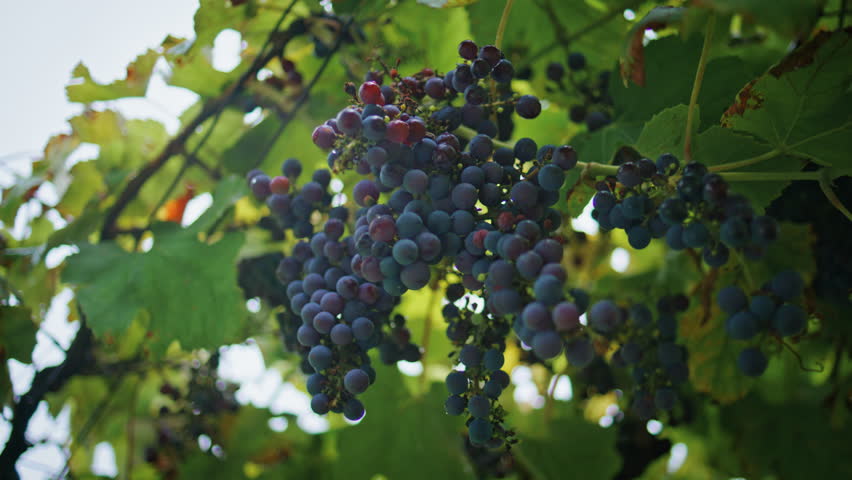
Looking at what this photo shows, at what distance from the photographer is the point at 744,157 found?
3.09ft

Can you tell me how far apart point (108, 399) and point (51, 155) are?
723 mm

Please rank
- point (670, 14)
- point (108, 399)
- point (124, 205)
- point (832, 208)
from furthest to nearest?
point (108, 399)
point (124, 205)
point (832, 208)
point (670, 14)

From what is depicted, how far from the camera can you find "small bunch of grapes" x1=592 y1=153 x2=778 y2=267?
2.16 ft

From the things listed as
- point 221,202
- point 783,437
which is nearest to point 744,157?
point 221,202

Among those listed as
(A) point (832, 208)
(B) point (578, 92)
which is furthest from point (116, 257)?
(A) point (832, 208)

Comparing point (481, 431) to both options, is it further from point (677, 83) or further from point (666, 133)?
point (677, 83)

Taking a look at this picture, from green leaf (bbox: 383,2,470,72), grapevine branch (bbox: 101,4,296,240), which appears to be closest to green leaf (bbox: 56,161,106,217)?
grapevine branch (bbox: 101,4,296,240)

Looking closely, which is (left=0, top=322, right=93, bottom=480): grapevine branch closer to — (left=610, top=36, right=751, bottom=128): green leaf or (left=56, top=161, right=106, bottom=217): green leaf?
(left=56, top=161, right=106, bottom=217): green leaf

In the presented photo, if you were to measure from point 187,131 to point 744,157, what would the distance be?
1.24m

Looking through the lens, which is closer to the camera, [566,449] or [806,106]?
[806,106]

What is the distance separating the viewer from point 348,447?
159cm

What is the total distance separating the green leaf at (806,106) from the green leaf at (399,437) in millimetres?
994

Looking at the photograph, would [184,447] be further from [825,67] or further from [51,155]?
[825,67]

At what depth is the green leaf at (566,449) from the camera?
157 cm
